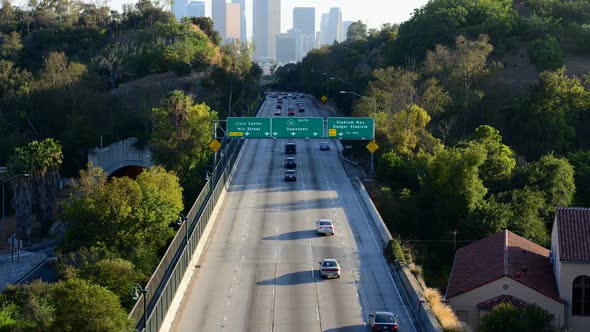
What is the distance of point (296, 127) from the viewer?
5984cm

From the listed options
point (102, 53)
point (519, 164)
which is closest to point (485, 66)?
point (519, 164)

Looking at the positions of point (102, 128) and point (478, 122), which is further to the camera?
point (102, 128)

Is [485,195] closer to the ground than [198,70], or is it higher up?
closer to the ground

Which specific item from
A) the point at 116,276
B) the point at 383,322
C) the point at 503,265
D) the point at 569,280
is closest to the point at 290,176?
the point at 503,265

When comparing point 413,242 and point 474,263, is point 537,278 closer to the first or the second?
point 474,263

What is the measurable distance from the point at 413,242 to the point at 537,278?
12539 mm

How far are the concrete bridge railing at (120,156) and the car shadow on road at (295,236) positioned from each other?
33.7 metres

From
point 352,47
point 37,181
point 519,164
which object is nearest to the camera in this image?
point 37,181

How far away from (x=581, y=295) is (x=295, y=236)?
16506 millimetres

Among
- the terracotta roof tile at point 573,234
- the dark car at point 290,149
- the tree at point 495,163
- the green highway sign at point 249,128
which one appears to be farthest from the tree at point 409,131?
the terracotta roof tile at point 573,234

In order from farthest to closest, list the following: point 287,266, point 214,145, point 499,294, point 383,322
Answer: point 214,145 → point 287,266 → point 499,294 → point 383,322

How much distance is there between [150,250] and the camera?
143ft

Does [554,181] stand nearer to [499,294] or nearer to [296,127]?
[296,127]

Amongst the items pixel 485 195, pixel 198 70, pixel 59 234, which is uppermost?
pixel 198 70
